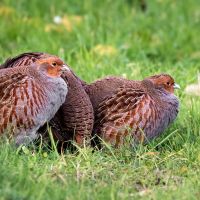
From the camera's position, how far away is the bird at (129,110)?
6344 millimetres

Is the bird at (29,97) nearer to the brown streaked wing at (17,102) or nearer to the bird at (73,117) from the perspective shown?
the brown streaked wing at (17,102)

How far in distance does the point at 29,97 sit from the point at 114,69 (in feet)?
7.59

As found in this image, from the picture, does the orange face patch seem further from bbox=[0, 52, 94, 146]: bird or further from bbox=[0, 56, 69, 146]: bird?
bbox=[0, 52, 94, 146]: bird

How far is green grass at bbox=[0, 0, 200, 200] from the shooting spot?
4.98 metres

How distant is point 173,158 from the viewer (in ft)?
19.4

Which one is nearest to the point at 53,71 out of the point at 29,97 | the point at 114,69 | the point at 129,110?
the point at 29,97

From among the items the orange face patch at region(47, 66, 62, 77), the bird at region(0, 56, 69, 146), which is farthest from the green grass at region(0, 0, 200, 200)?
the orange face patch at region(47, 66, 62, 77)

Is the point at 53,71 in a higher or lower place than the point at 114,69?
higher

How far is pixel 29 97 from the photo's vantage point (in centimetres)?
592

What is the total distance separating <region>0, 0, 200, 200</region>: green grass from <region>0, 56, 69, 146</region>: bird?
0.16 m

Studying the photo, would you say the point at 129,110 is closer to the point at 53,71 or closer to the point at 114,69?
the point at 53,71

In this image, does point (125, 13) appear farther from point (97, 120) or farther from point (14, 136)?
point (14, 136)

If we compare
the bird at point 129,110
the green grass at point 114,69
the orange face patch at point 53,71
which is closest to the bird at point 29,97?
the orange face patch at point 53,71

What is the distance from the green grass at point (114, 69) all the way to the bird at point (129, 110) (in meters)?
0.16
